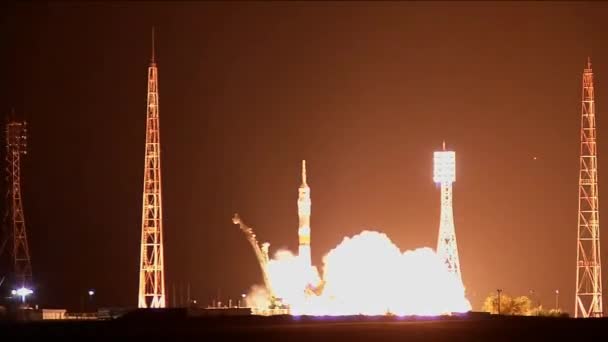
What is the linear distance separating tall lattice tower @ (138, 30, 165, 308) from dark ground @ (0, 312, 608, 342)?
826 inches

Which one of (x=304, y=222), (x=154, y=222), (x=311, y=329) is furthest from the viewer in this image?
(x=304, y=222)

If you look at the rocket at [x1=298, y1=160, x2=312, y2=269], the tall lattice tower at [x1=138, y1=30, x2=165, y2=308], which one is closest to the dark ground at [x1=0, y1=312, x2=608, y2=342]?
the tall lattice tower at [x1=138, y1=30, x2=165, y2=308]

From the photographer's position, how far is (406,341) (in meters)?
93.6

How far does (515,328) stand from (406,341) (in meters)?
11.8

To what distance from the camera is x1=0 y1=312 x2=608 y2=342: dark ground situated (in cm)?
9188

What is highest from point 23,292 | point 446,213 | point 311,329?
point 446,213

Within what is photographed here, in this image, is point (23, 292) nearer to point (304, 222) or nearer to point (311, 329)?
point (304, 222)

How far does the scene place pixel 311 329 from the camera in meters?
101

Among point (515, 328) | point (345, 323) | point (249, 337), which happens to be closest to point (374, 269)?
point (345, 323)

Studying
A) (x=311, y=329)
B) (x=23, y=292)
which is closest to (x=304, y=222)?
(x=23, y=292)

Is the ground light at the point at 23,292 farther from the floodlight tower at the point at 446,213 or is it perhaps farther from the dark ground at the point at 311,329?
the floodlight tower at the point at 446,213

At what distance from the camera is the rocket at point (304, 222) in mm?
169000

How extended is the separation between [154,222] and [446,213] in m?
30.7

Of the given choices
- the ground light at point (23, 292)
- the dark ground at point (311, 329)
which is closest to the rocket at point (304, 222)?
the ground light at point (23, 292)
